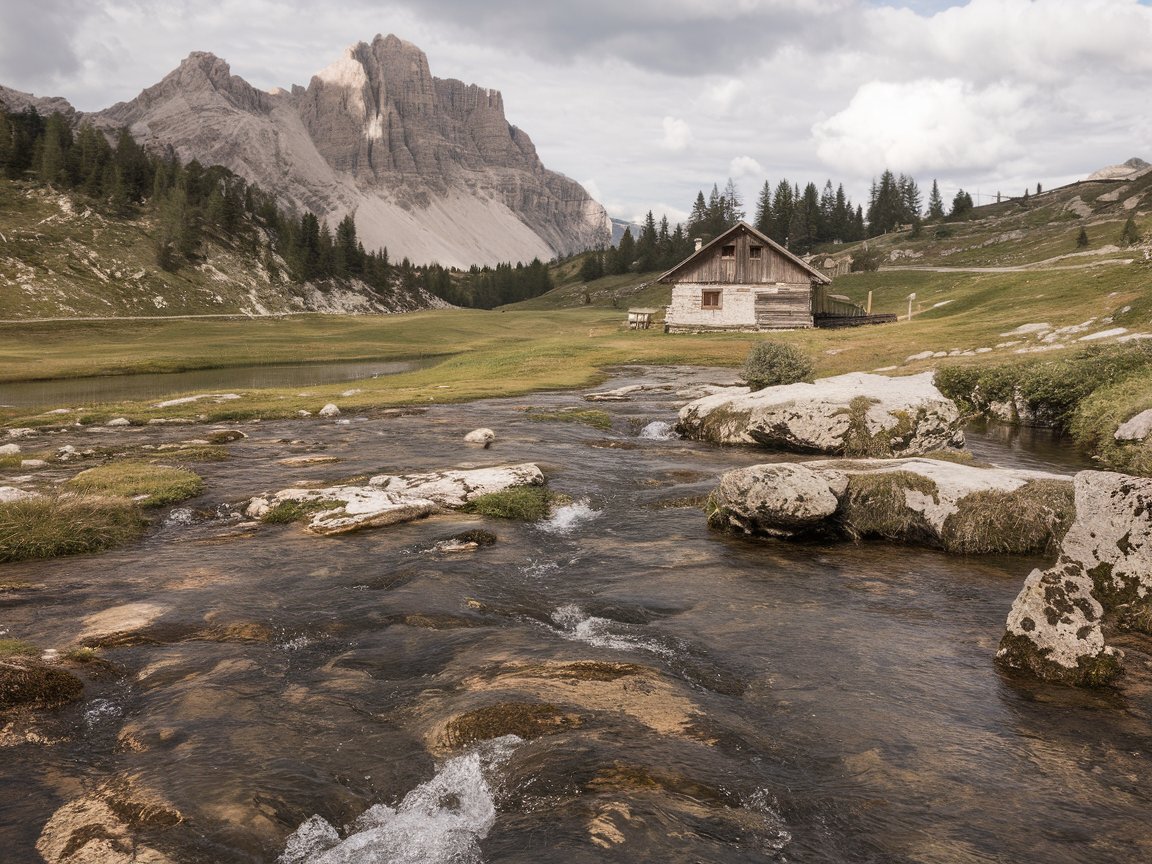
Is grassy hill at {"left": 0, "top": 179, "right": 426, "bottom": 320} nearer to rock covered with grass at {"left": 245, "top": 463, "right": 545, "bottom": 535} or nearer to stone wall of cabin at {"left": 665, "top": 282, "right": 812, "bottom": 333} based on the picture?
stone wall of cabin at {"left": 665, "top": 282, "right": 812, "bottom": 333}

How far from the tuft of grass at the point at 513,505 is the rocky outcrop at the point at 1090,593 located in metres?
9.59

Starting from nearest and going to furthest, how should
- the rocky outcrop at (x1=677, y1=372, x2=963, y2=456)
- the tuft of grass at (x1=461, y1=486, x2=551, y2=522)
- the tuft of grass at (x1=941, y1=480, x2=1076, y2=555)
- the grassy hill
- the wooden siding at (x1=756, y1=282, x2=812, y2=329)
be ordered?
the tuft of grass at (x1=941, y1=480, x2=1076, y2=555) < the tuft of grass at (x1=461, y1=486, x2=551, y2=522) < the rocky outcrop at (x1=677, y1=372, x2=963, y2=456) < the wooden siding at (x1=756, y1=282, x2=812, y2=329) < the grassy hill

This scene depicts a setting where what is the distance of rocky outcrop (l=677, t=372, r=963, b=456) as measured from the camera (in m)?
20.2

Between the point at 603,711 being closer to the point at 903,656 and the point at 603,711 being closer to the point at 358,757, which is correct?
the point at 358,757

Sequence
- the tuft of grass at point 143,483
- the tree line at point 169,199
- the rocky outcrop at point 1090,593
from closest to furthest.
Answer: the rocky outcrop at point 1090,593, the tuft of grass at point 143,483, the tree line at point 169,199

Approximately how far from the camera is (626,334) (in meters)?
75.6

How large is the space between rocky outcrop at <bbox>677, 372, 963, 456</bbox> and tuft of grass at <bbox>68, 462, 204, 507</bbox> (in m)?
16.0

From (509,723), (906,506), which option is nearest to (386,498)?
(509,723)

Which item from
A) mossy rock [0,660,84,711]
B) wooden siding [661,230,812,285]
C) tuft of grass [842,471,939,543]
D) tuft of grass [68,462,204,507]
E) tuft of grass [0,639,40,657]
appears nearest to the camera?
mossy rock [0,660,84,711]

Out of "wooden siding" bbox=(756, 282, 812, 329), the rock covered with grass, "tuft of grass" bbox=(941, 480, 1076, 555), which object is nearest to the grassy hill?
"wooden siding" bbox=(756, 282, 812, 329)

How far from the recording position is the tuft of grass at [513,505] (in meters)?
16.0

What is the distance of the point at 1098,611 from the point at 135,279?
142 metres

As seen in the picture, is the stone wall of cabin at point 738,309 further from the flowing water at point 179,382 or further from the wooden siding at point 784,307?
the flowing water at point 179,382

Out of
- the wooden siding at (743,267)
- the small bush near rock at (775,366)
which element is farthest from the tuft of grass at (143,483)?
the wooden siding at (743,267)
